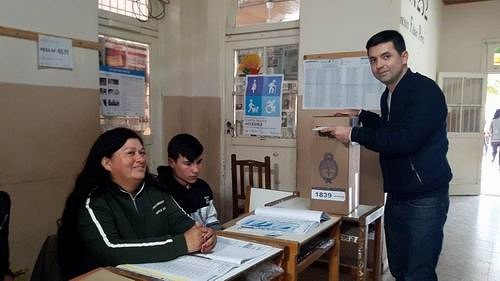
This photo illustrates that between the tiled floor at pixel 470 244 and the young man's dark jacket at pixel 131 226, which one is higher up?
the young man's dark jacket at pixel 131 226

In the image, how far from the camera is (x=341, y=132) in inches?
73.3

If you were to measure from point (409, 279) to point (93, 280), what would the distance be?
4.53 feet

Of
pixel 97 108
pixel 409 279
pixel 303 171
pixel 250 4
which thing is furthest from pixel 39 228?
pixel 250 4

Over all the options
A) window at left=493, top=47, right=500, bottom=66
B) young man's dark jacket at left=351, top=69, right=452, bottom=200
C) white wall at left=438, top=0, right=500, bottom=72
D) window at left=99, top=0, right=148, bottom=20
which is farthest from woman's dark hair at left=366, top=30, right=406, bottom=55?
window at left=493, top=47, right=500, bottom=66

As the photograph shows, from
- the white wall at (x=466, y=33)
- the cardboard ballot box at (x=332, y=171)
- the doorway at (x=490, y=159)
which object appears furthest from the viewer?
the doorway at (x=490, y=159)

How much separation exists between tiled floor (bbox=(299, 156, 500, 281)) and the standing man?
4.27 feet

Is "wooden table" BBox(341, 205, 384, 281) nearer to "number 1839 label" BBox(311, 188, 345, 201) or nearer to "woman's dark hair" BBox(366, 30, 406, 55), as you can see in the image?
"number 1839 label" BBox(311, 188, 345, 201)

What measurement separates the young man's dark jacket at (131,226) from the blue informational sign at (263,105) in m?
2.12

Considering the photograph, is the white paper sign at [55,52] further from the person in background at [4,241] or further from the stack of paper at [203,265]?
the stack of paper at [203,265]

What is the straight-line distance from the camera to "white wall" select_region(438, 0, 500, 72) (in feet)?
18.9

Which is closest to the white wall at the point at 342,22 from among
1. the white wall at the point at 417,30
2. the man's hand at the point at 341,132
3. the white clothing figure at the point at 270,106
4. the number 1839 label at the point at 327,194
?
the white wall at the point at 417,30

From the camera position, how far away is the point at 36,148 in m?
2.56

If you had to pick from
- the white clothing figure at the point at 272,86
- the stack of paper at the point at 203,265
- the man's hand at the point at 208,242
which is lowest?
the stack of paper at the point at 203,265

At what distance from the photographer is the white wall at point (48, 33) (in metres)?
2.40
